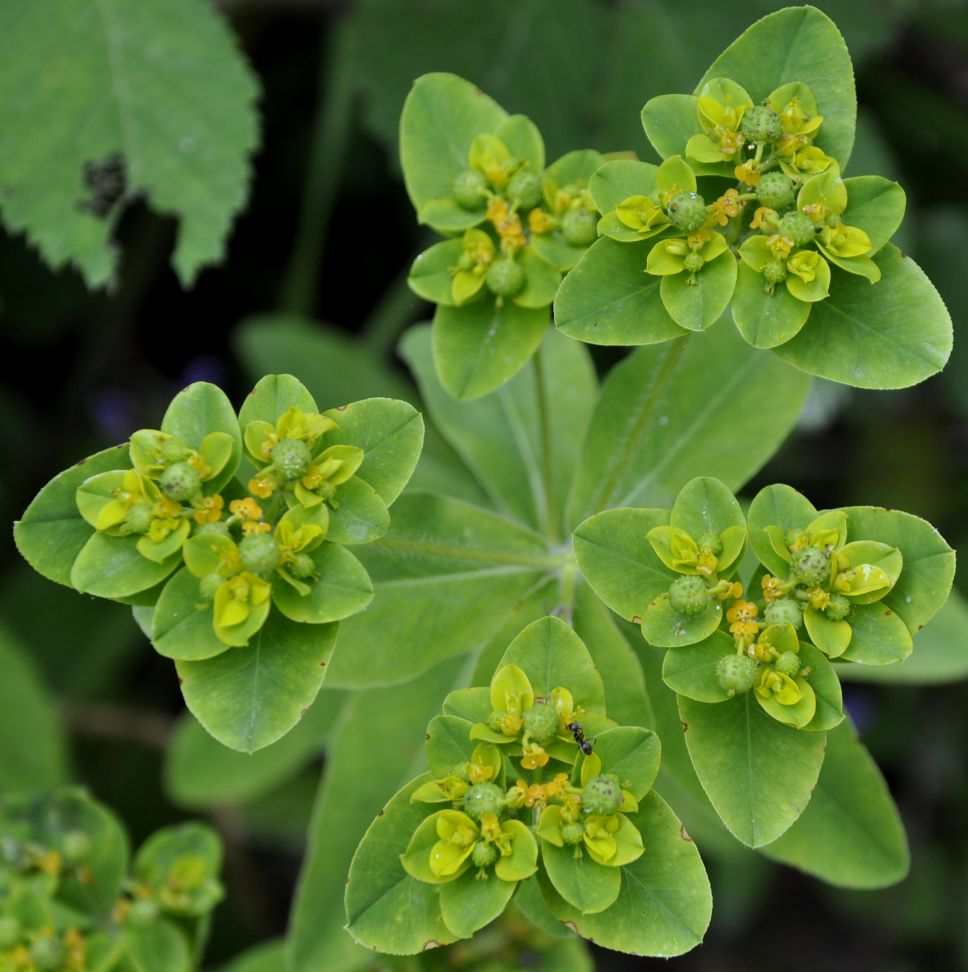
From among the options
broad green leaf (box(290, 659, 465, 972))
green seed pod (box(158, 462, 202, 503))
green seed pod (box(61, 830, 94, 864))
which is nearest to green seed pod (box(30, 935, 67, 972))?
green seed pod (box(61, 830, 94, 864))

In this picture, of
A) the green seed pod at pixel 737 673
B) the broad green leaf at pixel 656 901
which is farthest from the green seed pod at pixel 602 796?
the green seed pod at pixel 737 673

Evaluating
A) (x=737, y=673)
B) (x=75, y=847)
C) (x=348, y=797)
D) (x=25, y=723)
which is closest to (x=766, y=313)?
(x=737, y=673)

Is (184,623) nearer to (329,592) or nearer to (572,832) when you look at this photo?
(329,592)

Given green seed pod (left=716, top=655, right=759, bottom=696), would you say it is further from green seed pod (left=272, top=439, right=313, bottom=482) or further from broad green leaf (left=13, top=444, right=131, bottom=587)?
broad green leaf (left=13, top=444, right=131, bottom=587)

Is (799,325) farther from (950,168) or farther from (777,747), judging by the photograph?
(950,168)

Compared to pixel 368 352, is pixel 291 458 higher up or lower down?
higher up

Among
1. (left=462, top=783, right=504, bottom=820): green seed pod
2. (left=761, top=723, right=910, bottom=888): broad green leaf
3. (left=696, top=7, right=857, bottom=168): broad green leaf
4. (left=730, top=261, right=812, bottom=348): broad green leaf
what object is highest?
(left=696, top=7, right=857, bottom=168): broad green leaf

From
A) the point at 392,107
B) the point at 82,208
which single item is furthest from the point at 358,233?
the point at 82,208
